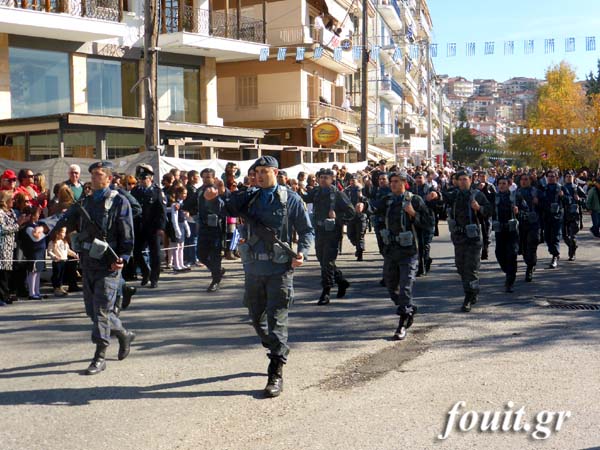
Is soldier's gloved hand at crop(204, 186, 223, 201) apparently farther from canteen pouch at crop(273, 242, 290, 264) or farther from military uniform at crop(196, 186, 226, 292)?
military uniform at crop(196, 186, 226, 292)

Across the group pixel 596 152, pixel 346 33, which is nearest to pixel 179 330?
pixel 346 33

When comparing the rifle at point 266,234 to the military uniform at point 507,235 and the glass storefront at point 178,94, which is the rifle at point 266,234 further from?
the glass storefront at point 178,94

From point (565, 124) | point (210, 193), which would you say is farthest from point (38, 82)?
point (565, 124)

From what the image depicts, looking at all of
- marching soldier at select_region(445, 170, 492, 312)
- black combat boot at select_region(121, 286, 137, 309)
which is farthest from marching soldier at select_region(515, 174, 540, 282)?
black combat boot at select_region(121, 286, 137, 309)

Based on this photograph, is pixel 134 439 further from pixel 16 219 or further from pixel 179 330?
pixel 16 219

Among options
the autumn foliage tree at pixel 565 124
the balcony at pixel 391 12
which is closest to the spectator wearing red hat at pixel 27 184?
the balcony at pixel 391 12

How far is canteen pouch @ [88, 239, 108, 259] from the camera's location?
6680 millimetres

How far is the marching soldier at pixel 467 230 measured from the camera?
9.71 meters

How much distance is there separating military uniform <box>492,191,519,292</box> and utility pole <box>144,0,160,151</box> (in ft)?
24.9

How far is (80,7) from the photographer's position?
71.6 feet

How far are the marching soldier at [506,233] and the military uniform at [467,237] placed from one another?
45.7 inches

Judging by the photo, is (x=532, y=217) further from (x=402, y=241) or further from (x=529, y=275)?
(x=402, y=241)

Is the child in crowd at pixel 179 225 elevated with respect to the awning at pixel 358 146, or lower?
lower

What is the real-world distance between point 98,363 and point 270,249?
6.60 ft
